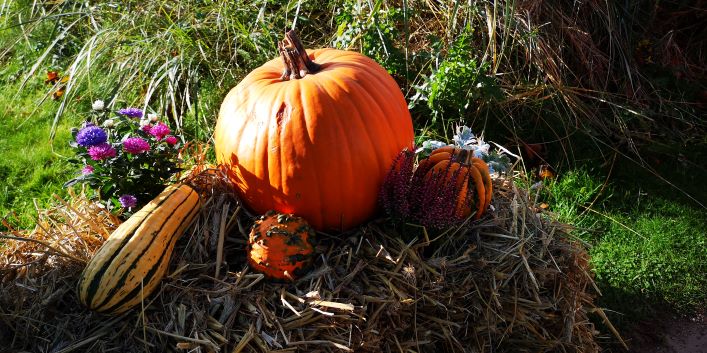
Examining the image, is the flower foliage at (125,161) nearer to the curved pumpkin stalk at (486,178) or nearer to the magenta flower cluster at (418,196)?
the magenta flower cluster at (418,196)

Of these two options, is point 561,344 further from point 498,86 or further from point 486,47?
point 486,47

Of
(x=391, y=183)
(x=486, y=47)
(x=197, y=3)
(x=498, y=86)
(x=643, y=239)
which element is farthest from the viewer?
(x=197, y=3)

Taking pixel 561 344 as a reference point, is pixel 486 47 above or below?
above

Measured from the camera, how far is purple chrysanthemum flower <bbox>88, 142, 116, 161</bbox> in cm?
241

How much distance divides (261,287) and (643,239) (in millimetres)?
2253

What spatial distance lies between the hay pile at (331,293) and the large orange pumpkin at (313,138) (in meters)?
0.15

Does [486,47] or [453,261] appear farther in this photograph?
[486,47]

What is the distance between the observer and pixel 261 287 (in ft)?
7.41

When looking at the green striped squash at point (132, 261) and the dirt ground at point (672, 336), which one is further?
the dirt ground at point (672, 336)

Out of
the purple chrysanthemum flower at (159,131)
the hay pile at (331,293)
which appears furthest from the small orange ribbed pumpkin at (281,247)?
the purple chrysanthemum flower at (159,131)

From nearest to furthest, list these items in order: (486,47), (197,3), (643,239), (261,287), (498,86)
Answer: (261,287)
(643,239)
(498,86)
(486,47)
(197,3)

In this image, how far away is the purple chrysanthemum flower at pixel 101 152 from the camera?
2.41 metres

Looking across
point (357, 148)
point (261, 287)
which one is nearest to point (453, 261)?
Result: point (357, 148)

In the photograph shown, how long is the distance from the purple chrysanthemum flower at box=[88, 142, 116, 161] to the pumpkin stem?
73 centimetres
